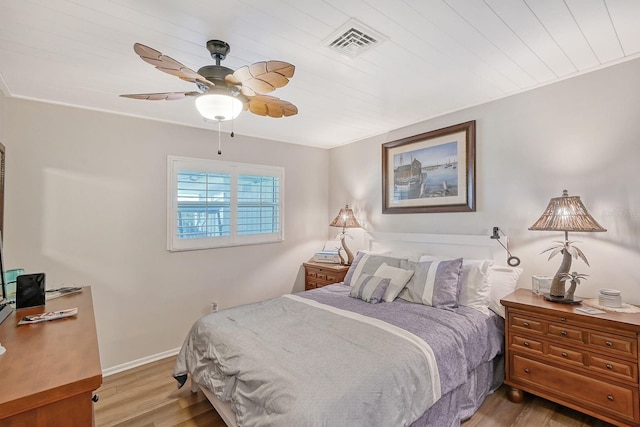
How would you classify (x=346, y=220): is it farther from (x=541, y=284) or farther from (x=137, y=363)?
(x=137, y=363)

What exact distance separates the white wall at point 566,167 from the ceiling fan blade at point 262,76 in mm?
2182

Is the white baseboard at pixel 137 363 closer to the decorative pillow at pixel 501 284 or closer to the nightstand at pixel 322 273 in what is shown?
the nightstand at pixel 322 273

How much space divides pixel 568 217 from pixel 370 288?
156 centimetres

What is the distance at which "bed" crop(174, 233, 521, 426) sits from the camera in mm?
1465

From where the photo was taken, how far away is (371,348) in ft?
5.88

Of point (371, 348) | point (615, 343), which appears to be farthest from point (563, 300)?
point (371, 348)

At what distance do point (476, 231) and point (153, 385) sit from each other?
10.8 ft

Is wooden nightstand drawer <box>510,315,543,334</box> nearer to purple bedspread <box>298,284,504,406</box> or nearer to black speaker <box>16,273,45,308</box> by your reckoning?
purple bedspread <box>298,284,504,406</box>

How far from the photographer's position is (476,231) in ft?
9.79

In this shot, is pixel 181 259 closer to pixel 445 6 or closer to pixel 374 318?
pixel 374 318

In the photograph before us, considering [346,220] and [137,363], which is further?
[346,220]

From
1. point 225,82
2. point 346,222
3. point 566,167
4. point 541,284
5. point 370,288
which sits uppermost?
point 225,82

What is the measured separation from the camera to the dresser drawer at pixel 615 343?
1845 mm

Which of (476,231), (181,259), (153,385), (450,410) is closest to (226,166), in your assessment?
(181,259)
